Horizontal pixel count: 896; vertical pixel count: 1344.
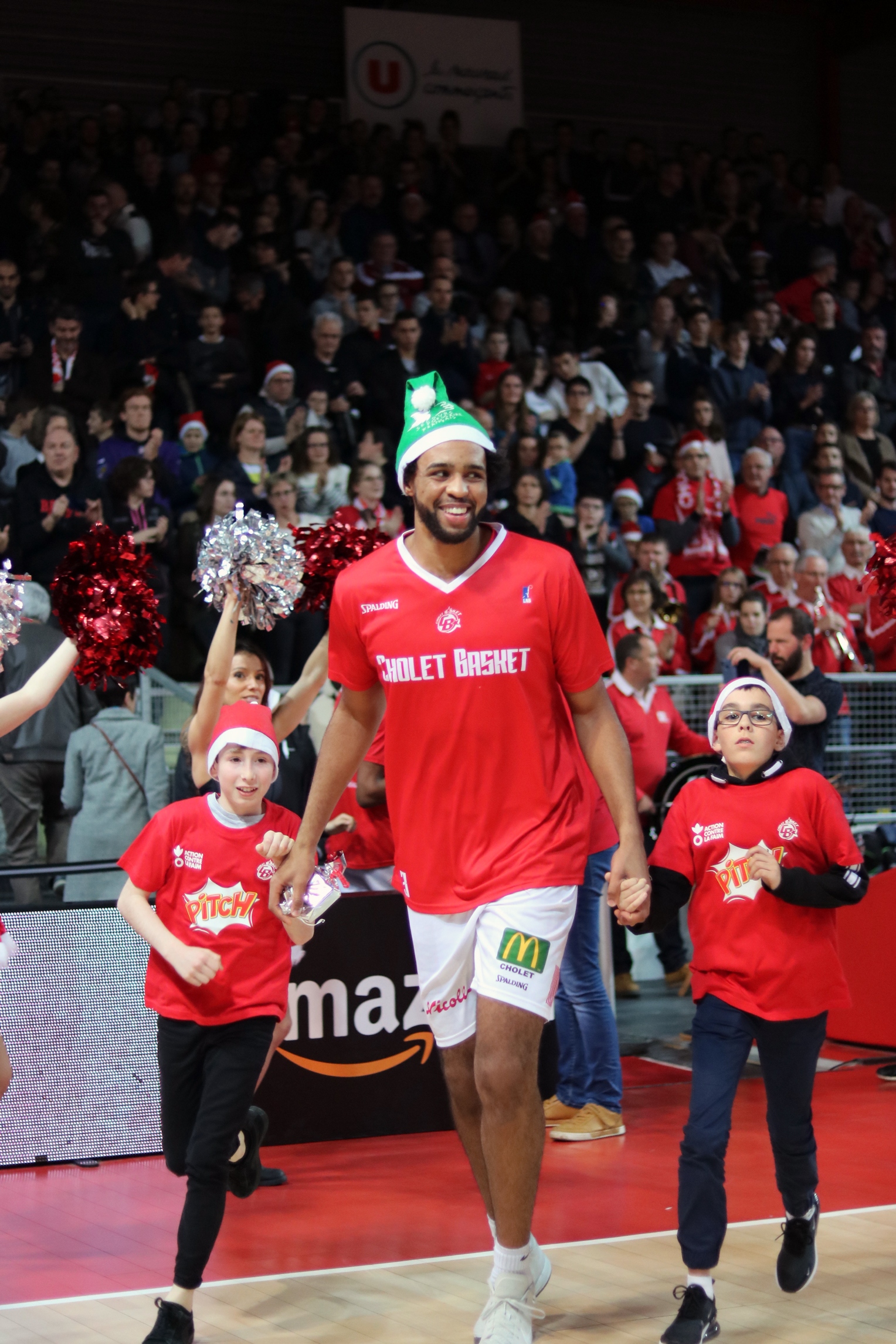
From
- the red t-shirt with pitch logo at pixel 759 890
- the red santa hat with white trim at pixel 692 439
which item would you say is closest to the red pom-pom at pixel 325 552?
the red t-shirt with pitch logo at pixel 759 890

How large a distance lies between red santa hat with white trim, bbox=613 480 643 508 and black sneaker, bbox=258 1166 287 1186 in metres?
7.84

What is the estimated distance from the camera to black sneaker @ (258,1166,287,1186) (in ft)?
20.1

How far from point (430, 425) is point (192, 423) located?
24.3 ft

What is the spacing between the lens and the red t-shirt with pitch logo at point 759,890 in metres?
4.54

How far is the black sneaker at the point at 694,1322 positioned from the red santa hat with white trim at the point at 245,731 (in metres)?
1.89

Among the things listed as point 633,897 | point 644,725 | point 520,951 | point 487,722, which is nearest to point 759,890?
point 633,897

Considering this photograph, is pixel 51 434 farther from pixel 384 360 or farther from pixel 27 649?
pixel 384 360

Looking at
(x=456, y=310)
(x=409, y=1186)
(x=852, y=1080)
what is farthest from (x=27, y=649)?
(x=456, y=310)

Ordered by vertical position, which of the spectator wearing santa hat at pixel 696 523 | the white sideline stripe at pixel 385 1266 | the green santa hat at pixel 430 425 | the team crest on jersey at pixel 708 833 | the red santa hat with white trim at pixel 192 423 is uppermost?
the red santa hat with white trim at pixel 192 423

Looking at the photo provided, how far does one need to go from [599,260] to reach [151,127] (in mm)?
4329

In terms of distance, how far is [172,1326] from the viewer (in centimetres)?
422

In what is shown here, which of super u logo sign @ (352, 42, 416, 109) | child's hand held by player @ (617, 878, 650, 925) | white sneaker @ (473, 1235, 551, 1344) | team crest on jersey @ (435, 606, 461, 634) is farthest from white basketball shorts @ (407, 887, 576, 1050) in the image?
super u logo sign @ (352, 42, 416, 109)

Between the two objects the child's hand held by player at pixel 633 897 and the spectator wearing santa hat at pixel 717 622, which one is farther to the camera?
the spectator wearing santa hat at pixel 717 622

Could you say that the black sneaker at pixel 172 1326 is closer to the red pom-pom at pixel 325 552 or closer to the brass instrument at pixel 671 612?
the red pom-pom at pixel 325 552
